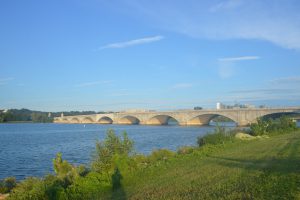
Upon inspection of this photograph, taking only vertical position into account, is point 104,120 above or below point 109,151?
above

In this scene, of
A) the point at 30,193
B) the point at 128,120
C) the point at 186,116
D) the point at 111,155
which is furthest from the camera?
the point at 128,120

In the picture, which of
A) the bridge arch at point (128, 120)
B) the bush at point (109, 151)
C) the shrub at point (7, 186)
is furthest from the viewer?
the bridge arch at point (128, 120)

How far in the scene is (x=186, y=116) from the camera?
115m

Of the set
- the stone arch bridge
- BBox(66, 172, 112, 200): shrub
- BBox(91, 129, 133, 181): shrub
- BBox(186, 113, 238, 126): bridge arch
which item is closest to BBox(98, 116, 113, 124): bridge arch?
the stone arch bridge

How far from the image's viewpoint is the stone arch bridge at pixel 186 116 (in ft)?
308

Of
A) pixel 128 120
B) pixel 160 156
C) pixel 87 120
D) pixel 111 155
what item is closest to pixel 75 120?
pixel 87 120

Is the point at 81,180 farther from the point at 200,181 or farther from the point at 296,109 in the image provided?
the point at 296,109

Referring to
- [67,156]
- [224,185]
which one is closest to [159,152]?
[67,156]

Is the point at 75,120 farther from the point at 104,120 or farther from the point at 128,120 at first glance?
the point at 128,120

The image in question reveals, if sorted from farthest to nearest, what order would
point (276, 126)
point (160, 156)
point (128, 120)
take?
point (128, 120)
point (276, 126)
point (160, 156)

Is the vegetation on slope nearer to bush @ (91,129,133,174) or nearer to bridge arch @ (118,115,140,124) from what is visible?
bush @ (91,129,133,174)

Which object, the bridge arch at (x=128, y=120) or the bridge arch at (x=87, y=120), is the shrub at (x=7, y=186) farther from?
the bridge arch at (x=87, y=120)

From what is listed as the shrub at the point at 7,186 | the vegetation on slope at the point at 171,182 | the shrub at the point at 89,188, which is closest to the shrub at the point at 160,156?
the vegetation on slope at the point at 171,182

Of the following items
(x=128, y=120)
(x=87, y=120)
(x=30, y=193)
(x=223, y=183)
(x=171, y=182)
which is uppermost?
(x=87, y=120)
